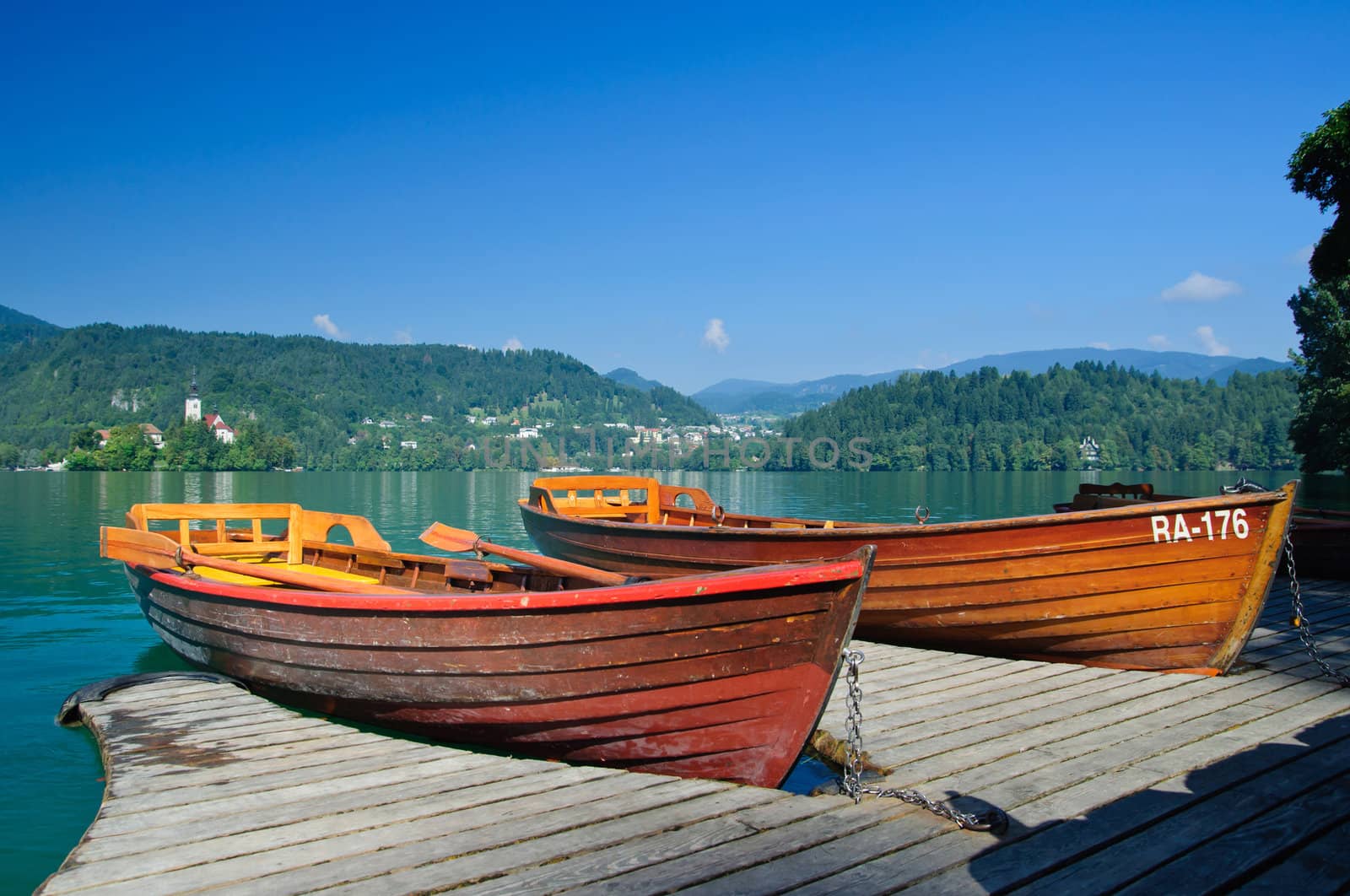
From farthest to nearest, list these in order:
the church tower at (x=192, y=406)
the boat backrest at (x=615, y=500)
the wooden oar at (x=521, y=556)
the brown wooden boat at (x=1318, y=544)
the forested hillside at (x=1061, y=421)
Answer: the church tower at (x=192, y=406)
the forested hillside at (x=1061, y=421)
the boat backrest at (x=615, y=500)
the brown wooden boat at (x=1318, y=544)
the wooden oar at (x=521, y=556)

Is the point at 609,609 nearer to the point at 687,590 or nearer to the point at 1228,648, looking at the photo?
the point at 687,590

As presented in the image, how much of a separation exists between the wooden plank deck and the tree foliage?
1256 cm

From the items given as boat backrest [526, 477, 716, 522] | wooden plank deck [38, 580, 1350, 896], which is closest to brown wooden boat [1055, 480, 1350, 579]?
wooden plank deck [38, 580, 1350, 896]

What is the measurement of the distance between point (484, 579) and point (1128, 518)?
215 inches

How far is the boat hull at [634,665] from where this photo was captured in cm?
516

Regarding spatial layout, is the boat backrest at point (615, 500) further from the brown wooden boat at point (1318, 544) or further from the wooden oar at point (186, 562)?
the wooden oar at point (186, 562)

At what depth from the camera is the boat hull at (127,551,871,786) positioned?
16.9 ft

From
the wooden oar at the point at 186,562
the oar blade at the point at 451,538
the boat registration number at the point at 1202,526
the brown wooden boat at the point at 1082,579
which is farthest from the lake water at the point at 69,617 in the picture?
the boat registration number at the point at 1202,526

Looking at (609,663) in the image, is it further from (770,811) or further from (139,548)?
(139,548)

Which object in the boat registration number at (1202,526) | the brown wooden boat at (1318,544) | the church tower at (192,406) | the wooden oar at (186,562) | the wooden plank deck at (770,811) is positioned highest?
the church tower at (192,406)

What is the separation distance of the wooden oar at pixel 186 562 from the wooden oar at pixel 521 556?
2.07ft

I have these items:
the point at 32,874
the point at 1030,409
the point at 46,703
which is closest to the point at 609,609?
the point at 32,874

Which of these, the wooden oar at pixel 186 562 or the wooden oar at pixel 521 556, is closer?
the wooden oar at pixel 521 556

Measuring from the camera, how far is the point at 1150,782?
4.98 meters
